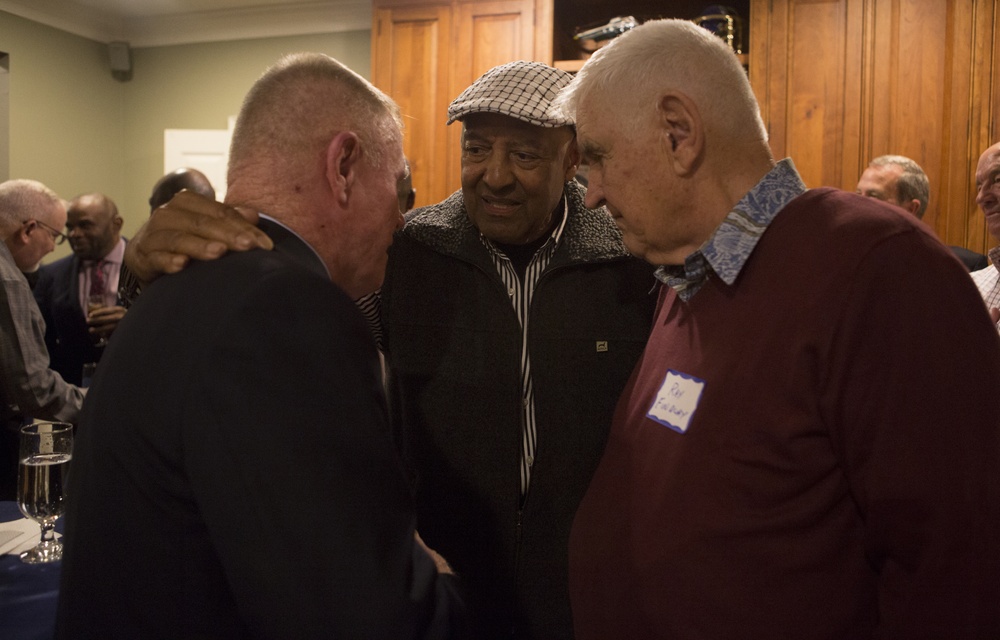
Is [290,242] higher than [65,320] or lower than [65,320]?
higher

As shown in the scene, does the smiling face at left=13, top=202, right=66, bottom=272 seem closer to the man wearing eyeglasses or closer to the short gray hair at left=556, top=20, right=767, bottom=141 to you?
the man wearing eyeglasses

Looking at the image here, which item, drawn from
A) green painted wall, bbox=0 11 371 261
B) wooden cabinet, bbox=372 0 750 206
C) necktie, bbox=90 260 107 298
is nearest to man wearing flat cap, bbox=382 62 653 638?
wooden cabinet, bbox=372 0 750 206

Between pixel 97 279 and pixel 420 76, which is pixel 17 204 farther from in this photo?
pixel 420 76

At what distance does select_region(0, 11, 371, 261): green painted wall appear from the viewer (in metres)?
5.29

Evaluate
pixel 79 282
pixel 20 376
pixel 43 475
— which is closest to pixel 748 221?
pixel 43 475

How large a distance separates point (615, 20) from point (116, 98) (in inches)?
160

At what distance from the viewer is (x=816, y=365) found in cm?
88

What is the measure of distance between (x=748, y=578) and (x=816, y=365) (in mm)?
267

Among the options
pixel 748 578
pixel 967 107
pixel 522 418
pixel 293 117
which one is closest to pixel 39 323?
pixel 522 418

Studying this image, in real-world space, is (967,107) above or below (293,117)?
above

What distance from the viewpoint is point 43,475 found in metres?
1.52

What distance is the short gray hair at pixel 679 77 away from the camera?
107cm

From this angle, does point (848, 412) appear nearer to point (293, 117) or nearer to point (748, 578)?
point (748, 578)

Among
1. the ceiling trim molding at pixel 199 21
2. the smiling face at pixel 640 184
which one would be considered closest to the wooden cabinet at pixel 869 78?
the ceiling trim molding at pixel 199 21
